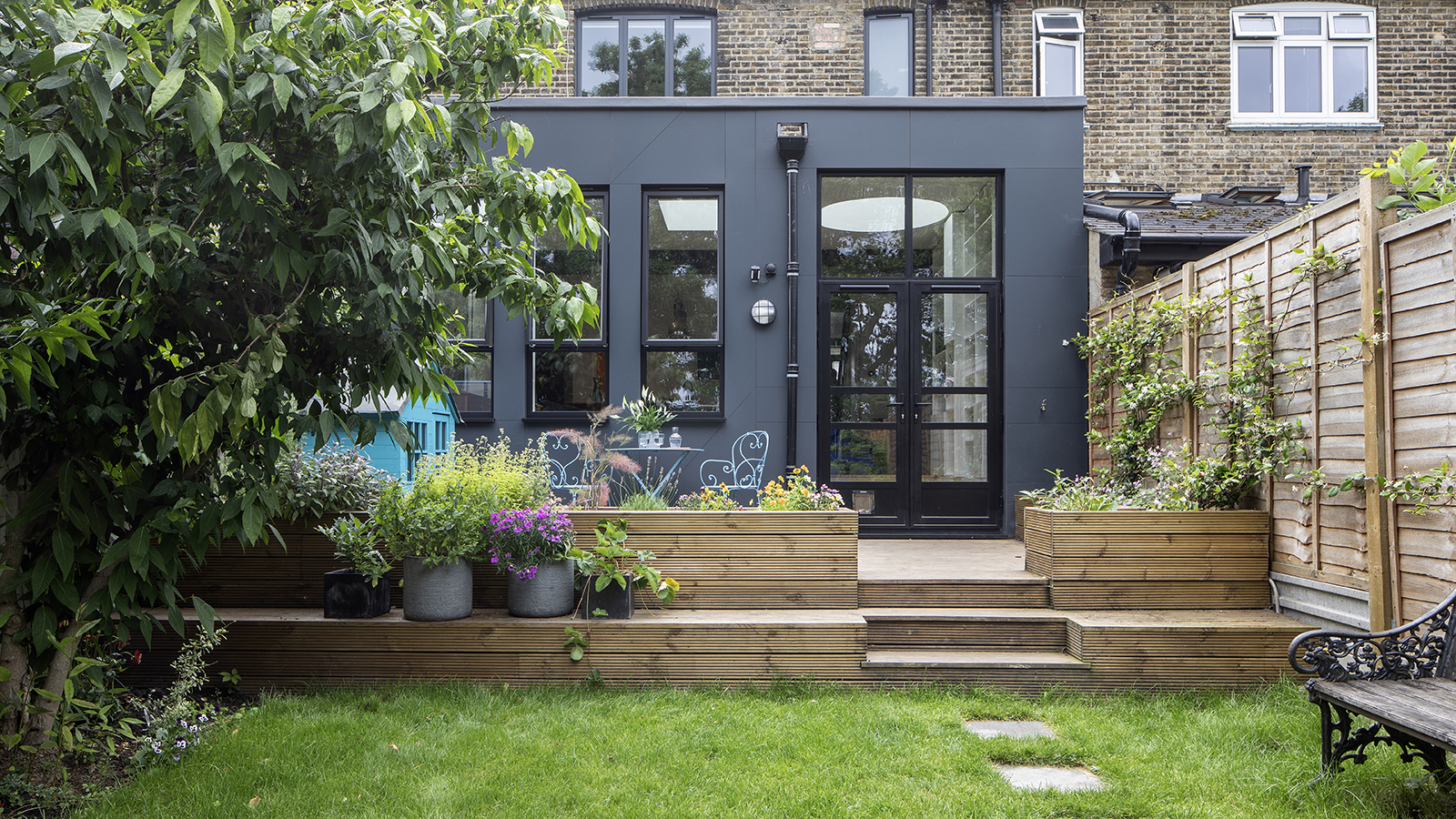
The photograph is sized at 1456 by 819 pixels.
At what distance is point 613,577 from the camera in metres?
4.00

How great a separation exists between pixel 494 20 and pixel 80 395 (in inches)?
67.1

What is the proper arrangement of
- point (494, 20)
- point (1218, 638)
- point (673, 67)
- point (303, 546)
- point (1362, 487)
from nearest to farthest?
point (494, 20) → point (1362, 487) → point (1218, 638) → point (303, 546) → point (673, 67)

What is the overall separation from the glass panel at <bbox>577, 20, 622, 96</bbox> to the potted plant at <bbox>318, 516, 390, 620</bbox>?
5634 millimetres

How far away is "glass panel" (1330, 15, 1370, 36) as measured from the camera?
8.72 m

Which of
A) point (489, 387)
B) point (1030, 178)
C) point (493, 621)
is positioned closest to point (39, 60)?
point (493, 621)

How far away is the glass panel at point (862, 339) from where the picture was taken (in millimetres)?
6648

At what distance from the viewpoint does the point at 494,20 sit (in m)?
2.46

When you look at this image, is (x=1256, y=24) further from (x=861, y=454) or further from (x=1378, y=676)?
(x=1378, y=676)

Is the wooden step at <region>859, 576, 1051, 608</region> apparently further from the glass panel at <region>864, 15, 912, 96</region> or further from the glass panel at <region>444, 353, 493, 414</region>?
the glass panel at <region>864, 15, 912, 96</region>

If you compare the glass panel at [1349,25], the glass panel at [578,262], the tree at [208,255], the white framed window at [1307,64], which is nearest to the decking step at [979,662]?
the tree at [208,255]

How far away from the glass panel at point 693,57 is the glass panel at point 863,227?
229 centimetres

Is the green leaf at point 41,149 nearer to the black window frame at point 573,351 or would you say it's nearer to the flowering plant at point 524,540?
the flowering plant at point 524,540

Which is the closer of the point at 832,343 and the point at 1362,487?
the point at 1362,487

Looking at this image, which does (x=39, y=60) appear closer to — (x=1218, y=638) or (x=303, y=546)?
(x=303, y=546)
